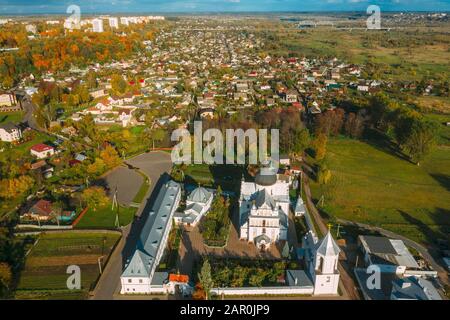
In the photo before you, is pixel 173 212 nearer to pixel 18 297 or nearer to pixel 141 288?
pixel 141 288

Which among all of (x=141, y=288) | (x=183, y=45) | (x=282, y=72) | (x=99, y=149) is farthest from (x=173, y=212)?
(x=183, y=45)

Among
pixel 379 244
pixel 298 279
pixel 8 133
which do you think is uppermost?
pixel 8 133

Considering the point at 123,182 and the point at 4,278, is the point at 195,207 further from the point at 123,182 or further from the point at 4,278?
the point at 4,278

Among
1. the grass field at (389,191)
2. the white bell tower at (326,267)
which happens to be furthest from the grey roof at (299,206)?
the white bell tower at (326,267)

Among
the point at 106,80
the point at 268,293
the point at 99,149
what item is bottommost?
the point at 268,293

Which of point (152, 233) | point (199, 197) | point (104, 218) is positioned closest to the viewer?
point (152, 233)

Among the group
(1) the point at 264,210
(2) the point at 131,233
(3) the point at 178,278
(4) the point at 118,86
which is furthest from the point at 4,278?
(4) the point at 118,86
